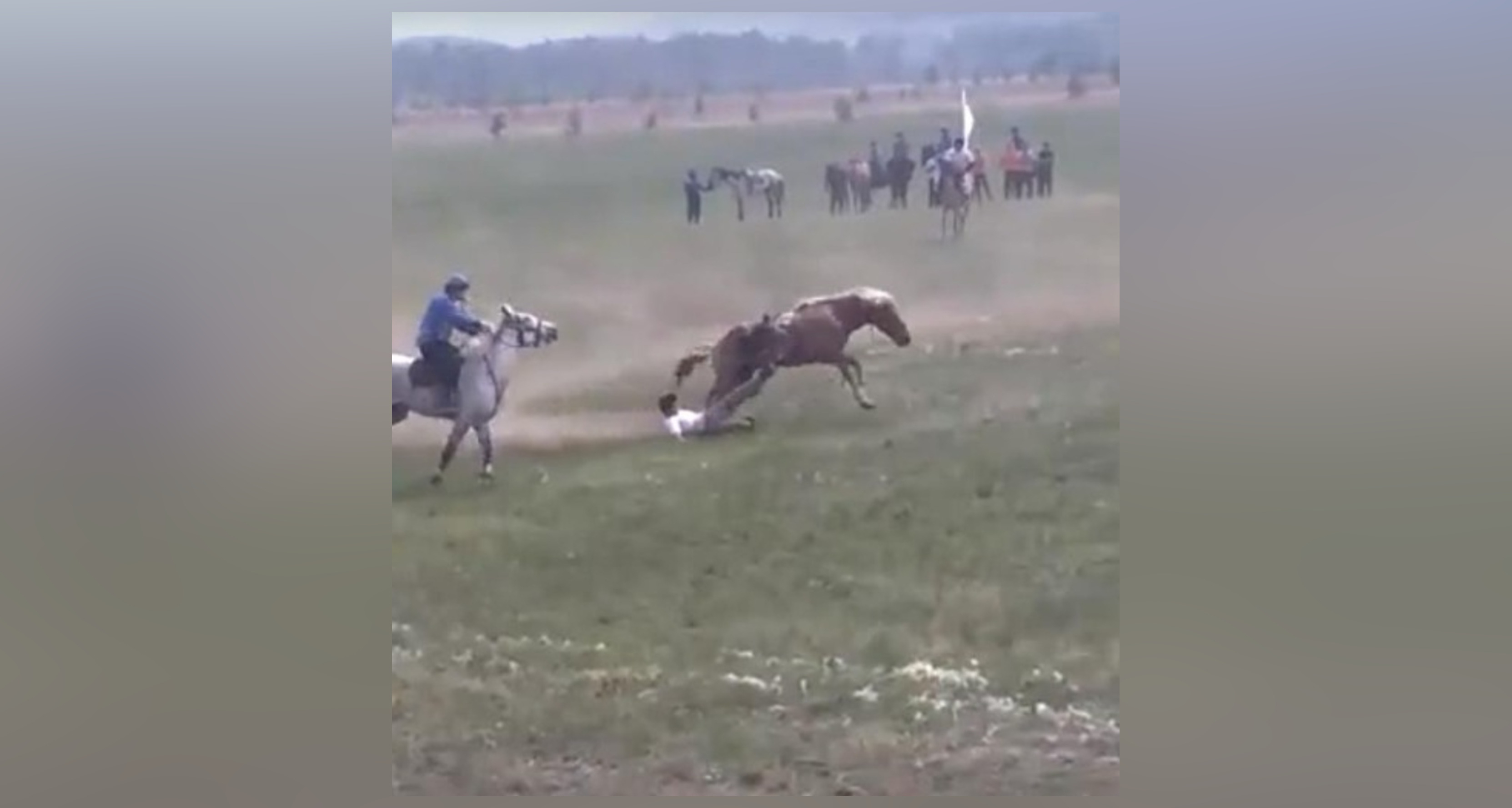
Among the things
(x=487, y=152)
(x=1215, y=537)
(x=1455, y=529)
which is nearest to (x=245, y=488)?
(x=487, y=152)

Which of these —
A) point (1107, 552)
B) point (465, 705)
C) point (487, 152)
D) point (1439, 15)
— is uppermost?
point (1439, 15)

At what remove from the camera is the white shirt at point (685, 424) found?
352cm

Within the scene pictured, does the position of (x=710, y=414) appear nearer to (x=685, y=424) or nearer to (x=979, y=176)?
(x=685, y=424)

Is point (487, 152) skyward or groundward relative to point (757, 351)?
skyward

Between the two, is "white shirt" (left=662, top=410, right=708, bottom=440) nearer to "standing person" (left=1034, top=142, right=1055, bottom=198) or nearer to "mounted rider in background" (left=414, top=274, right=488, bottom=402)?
"mounted rider in background" (left=414, top=274, right=488, bottom=402)

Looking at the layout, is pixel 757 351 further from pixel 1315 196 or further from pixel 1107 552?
pixel 1315 196

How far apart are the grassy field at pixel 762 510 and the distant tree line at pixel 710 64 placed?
0.35ft

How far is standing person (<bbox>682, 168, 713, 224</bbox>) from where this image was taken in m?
3.51

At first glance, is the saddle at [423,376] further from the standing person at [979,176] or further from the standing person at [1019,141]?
the standing person at [1019,141]

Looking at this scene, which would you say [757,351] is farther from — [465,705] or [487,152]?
[465,705]

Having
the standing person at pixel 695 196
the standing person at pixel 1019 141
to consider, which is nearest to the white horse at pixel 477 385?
the standing person at pixel 695 196

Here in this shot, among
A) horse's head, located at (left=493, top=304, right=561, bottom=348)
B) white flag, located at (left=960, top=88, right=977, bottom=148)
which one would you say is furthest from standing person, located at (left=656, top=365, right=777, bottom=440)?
white flag, located at (left=960, top=88, right=977, bottom=148)

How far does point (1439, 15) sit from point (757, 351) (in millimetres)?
1540

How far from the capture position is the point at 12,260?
11.5ft
